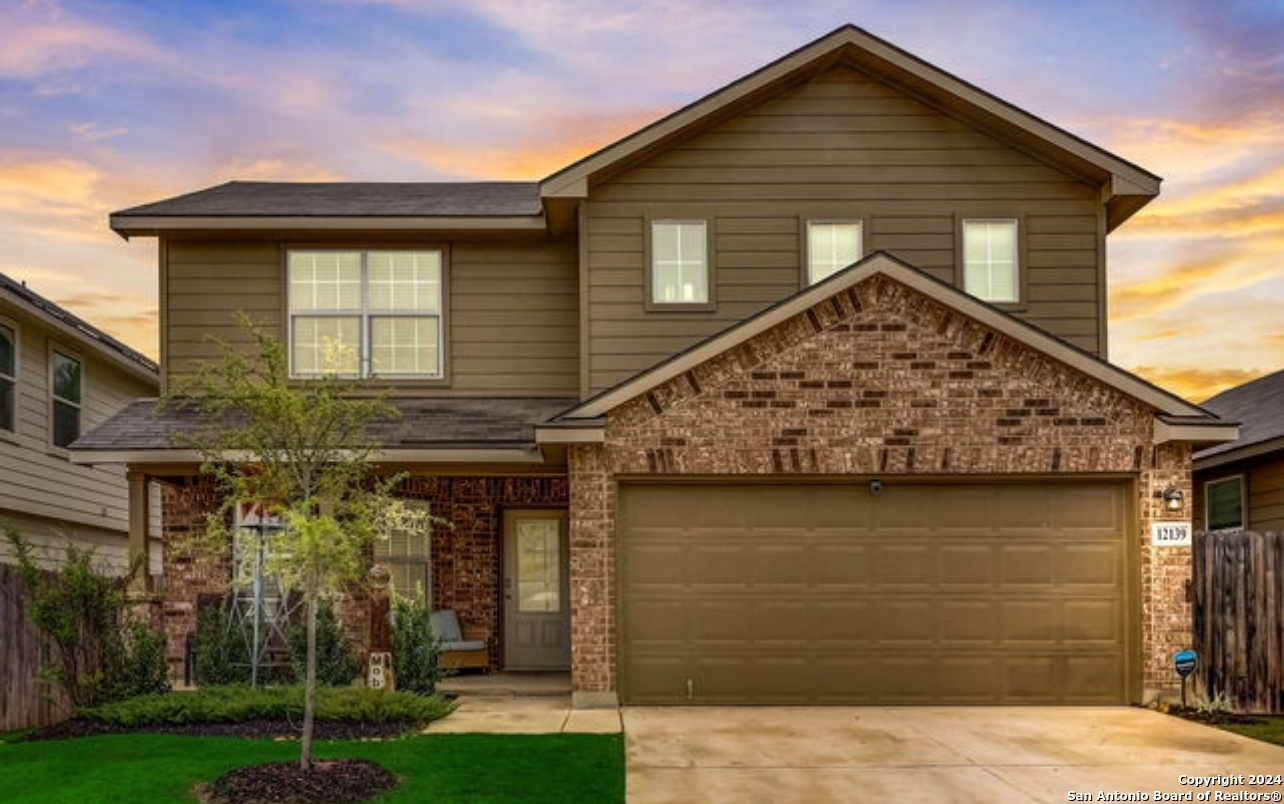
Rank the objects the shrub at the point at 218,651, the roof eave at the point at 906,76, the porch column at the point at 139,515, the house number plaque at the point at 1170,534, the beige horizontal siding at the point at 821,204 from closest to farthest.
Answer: the house number plaque at the point at 1170,534, the shrub at the point at 218,651, the porch column at the point at 139,515, the roof eave at the point at 906,76, the beige horizontal siding at the point at 821,204

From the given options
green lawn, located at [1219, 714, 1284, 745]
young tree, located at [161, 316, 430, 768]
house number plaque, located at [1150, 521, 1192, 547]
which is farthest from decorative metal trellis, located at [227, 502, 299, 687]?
green lawn, located at [1219, 714, 1284, 745]

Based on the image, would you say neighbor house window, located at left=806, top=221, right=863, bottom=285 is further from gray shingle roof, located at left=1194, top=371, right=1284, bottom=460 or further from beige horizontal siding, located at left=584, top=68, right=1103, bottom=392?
gray shingle roof, located at left=1194, top=371, right=1284, bottom=460

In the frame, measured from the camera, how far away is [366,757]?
9672 millimetres

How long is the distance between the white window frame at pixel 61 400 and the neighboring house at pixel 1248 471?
16.7 m

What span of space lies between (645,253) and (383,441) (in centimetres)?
406

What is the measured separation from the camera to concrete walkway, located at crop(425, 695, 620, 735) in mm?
11164

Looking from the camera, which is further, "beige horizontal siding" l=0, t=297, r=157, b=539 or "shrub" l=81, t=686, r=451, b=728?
"beige horizontal siding" l=0, t=297, r=157, b=539

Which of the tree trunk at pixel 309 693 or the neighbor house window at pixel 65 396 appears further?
the neighbor house window at pixel 65 396

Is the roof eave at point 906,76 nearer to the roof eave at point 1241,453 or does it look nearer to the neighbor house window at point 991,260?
the neighbor house window at point 991,260

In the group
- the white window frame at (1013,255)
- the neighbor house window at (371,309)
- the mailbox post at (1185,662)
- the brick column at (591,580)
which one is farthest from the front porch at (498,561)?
the mailbox post at (1185,662)

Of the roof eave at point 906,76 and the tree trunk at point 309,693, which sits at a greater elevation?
the roof eave at point 906,76

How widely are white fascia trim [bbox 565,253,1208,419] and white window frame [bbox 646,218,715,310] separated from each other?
109 inches

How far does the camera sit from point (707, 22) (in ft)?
54.2

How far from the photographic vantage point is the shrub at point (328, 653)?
12883mm
